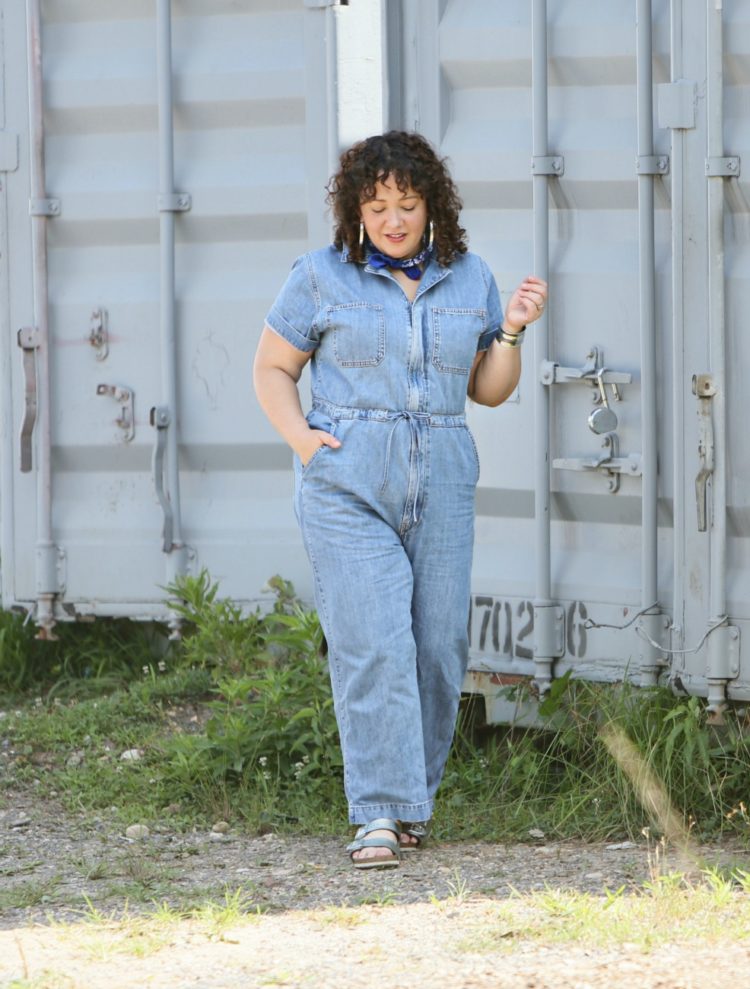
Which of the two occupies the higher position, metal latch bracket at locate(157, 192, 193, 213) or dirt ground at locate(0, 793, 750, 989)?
metal latch bracket at locate(157, 192, 193, 213)

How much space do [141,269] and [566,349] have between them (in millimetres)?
1620

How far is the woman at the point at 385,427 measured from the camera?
14.1ft

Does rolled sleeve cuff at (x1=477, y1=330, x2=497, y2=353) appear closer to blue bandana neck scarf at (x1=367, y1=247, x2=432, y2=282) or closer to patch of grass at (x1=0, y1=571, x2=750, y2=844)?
blue bandana neck scarf at (x1=367, y1=247, x2=432, y2=282)

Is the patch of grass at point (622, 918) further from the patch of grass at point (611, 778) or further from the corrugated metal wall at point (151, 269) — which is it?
the corrugated metal wall at point (151, 269)

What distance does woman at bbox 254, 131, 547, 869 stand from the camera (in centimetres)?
430

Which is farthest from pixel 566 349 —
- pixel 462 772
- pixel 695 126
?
pixel 462 772

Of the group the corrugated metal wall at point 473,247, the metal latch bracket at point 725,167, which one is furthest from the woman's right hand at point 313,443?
the metal latch bracket at point 725,167

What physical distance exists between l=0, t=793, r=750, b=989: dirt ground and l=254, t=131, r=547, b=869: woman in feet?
0.71

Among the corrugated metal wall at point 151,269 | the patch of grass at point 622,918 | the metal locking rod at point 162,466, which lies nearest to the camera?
the patch of grass at point 622,918

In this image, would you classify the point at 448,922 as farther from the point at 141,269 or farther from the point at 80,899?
the point at 141,269

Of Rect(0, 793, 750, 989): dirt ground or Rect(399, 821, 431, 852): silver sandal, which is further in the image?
Rect(399, 821, 431, 852): silver sandal

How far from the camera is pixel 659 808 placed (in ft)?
14.9

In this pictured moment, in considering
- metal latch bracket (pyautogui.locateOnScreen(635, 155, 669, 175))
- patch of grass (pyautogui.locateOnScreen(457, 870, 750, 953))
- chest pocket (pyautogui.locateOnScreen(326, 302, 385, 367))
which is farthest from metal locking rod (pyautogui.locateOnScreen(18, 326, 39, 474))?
patch of grass (pyautogui.locateOnScreen(457, 870, 750, 953))

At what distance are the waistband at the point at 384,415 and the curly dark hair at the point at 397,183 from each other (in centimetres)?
37
